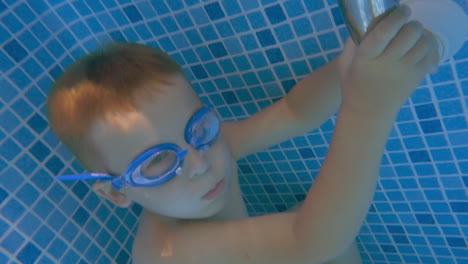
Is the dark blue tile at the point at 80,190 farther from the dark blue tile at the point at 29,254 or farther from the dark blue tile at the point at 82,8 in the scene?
the dark blue tile at the point at 82,8

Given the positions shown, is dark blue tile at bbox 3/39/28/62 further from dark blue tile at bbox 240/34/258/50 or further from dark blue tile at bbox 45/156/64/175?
dark blue tile at bbox 240/34/258/50

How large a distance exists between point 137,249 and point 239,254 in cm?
27

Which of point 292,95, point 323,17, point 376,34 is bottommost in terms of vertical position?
point 292,95

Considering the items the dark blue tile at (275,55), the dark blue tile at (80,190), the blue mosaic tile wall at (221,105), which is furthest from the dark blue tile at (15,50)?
the dark blue tile at (275,55)

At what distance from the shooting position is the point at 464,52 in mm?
658

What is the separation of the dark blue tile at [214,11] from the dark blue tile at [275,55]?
0.13 m

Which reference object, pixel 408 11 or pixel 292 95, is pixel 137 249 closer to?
pixel 292 95

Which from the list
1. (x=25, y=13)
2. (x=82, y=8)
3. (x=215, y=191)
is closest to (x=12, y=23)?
(x=25, y=13)

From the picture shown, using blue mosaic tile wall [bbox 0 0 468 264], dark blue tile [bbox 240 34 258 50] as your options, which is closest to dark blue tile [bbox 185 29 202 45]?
blue mosaic tile wall [bbox 0 0 468 264]

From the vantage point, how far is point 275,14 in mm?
750

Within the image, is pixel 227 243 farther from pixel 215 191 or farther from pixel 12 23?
pixel 12 23

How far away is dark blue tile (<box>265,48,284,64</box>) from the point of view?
2.66 ft

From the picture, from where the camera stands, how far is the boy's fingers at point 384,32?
38 centimetres

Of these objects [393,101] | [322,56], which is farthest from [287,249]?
[322,56]
